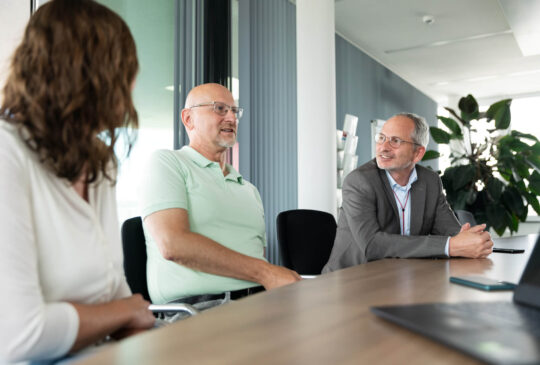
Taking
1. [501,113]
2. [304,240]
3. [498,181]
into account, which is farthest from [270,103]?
[501,113]

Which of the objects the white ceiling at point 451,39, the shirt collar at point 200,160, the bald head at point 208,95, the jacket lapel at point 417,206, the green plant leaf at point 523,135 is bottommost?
the jacket lapel at point 417,206

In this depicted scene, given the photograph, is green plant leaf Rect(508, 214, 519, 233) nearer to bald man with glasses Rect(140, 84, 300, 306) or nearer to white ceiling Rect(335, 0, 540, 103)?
white ceiling Rect(335, 0, 540, 103)

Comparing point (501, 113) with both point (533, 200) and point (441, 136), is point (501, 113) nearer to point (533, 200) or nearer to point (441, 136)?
point (441, 136)

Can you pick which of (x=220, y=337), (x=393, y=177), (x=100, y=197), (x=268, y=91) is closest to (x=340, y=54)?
(x=268, y=91)

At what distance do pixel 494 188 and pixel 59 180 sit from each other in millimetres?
5959

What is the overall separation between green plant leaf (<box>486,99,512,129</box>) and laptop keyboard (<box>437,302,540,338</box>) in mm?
6075

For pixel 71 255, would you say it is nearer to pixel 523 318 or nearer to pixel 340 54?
pixel 523 318

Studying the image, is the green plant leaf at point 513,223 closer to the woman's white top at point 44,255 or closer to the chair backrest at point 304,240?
the chair backrest at point 304,240

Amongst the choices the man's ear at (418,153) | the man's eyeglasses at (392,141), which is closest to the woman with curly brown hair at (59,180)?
the man's eyeglasses at (392,141)

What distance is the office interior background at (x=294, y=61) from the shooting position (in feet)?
11.2

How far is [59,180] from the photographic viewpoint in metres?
1.00

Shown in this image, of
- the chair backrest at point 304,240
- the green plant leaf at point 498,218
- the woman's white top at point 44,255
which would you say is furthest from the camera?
the green plant leaf at point 498,218

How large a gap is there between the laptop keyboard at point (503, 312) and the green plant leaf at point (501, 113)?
19.9 feet

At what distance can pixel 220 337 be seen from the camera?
69 centimetres
